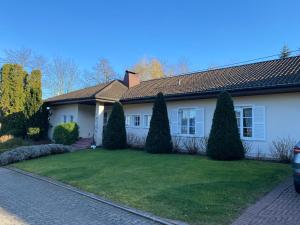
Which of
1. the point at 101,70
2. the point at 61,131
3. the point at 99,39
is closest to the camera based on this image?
the point at 61,131

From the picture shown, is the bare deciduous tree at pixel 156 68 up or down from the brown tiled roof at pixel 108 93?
up

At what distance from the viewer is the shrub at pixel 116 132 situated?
17672 millimetres

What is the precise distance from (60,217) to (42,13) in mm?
19459

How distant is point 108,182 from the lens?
28.9 ft

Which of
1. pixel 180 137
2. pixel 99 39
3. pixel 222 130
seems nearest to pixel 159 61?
pixel 99 39

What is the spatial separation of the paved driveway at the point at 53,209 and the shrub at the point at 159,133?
717 cm

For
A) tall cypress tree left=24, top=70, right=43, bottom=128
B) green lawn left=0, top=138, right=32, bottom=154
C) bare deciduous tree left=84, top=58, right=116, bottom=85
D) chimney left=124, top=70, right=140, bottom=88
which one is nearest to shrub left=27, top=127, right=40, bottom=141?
tall cypress tree left=24, top=70, right=43, bottom=128

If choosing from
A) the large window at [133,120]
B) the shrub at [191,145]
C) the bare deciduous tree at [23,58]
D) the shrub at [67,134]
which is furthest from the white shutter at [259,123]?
the bare deciduous tree at [23,58]

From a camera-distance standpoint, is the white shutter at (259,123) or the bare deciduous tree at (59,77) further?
the bare deciduous tree at (59,77)

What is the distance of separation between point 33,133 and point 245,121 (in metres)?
16.7

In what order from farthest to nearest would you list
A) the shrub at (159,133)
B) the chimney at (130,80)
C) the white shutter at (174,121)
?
1. the chimney at (130,80)
2. the white shutter at (174,121)
3. the shrub at (159,133)

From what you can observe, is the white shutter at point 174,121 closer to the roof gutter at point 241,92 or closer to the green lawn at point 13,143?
the roof gutter at point 241,92

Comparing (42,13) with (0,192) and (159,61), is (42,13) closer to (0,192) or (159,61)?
(0,192)

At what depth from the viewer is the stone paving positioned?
530 cm
